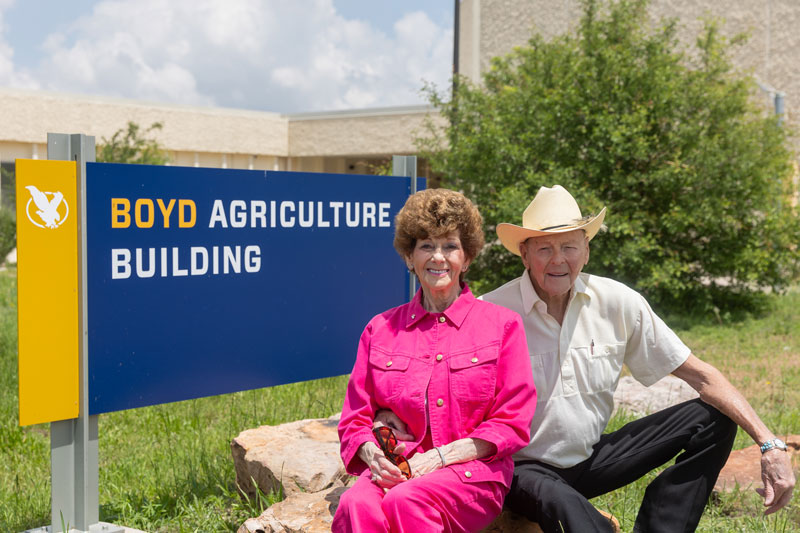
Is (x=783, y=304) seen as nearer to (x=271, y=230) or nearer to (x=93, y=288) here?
(x=271, y=230)

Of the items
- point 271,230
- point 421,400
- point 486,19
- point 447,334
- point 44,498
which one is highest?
point 486,19

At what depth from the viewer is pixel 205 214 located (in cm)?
403

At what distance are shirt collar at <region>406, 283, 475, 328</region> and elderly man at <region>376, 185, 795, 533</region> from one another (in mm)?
329

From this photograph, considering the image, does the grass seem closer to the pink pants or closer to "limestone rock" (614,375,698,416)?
"limestone rock" (614,375,698,416)

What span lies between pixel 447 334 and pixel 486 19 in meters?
22.3

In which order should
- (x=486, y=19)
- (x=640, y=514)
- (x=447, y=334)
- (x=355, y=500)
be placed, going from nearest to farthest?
(x=355, y=500) → (x=447, y=334) → (x=640, y=514) → (x=486, y=19)

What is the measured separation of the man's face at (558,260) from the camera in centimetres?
323

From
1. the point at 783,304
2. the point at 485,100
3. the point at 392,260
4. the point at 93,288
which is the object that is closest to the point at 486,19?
the point at 485,100

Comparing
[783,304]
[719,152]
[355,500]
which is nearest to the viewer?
[355,500]

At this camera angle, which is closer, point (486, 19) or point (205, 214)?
point (205, 214)

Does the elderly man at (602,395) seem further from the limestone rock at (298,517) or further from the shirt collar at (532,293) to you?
the limestone rock at (298,517)

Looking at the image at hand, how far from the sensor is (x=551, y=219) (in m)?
3.26

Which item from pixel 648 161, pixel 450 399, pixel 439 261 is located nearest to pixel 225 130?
pixel 648 161

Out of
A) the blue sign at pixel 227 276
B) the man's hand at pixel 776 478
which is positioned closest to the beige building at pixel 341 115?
the blue sign at pixel 227 276
